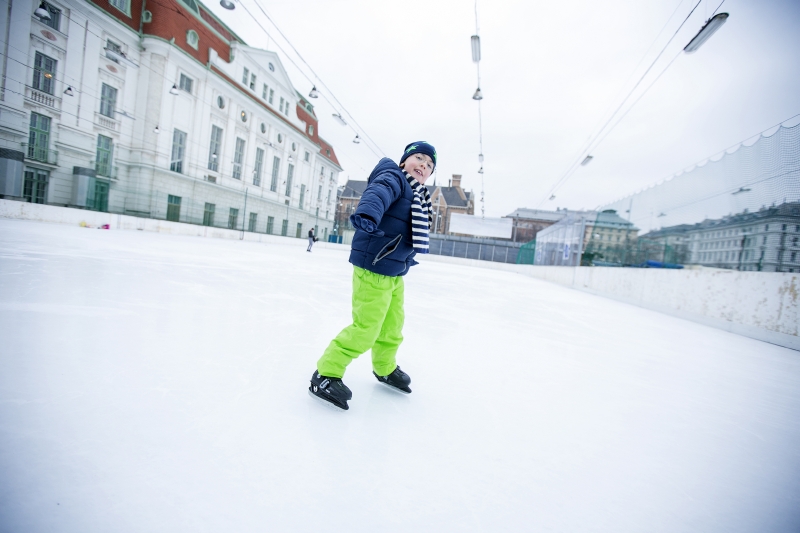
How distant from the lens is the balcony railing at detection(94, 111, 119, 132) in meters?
13.9

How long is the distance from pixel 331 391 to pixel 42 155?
16291 millimetres

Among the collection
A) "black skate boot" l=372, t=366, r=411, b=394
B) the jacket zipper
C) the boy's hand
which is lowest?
"black skate boot" l=372, t=366, r=411, b=394

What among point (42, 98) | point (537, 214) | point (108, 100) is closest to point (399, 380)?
point (42, 98)

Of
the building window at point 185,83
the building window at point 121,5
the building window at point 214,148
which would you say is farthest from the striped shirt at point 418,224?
the building window at point 214,148

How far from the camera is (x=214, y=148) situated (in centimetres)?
1916

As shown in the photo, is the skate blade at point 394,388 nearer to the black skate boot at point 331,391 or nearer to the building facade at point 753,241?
the black skate boot at point 331,391

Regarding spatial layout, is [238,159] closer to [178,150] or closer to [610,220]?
[178,150]

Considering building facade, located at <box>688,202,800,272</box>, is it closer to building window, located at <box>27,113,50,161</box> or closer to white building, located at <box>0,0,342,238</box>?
white building, located at <box>0,0,342,238</box>

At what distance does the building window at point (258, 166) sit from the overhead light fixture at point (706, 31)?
70.5 feet

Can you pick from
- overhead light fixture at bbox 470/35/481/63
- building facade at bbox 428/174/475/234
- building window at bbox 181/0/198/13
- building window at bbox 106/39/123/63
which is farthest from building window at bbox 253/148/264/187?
building facade at bbox 428/174/475/234

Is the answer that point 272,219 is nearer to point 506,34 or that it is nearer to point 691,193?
point 506,34

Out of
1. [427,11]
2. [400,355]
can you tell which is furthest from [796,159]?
[427,11]

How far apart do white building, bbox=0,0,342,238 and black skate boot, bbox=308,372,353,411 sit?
39.5 feet

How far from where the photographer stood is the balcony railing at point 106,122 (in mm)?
13883
